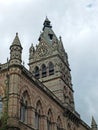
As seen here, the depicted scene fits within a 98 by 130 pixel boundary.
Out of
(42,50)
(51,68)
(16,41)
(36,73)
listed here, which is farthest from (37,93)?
(42,50)

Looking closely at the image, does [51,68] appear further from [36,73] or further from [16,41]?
[16,41]

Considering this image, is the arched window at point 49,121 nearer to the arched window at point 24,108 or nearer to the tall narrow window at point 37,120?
the tall narrow window at point 37,120

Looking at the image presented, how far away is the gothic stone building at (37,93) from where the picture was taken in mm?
30172

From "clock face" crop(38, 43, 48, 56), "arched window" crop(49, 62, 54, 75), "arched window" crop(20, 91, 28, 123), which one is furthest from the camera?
"clock face" crop(38, 43, 48, 56)

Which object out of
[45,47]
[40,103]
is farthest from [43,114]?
[45,47]

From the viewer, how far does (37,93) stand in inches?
1400

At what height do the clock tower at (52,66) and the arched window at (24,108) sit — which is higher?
the clock tower at (52,66)

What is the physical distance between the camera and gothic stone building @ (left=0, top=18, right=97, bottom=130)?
99.0ft

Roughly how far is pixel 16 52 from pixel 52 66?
73.5ft

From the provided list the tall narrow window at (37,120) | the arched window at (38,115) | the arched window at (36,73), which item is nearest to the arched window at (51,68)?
the arched window at (36,73)

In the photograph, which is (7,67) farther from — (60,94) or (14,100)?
(60,94)

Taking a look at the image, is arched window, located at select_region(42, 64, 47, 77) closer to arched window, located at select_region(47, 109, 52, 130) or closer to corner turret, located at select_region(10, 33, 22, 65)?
arched window, located at select_region(47, 109, 52, 130)

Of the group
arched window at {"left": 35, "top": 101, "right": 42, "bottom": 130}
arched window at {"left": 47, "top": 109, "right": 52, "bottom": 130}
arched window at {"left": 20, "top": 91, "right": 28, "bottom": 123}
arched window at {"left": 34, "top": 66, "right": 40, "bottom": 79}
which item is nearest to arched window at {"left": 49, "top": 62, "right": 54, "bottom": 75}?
arched window at {"left": 34, "top": 66, "right": 40, "bottom": 79}

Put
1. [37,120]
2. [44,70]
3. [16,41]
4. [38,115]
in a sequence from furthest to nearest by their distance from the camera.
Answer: [44,70]
[38,115]
[37,120]
[16,41]
